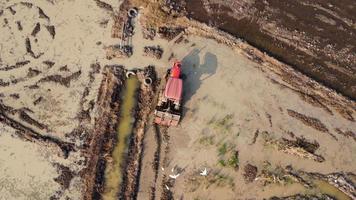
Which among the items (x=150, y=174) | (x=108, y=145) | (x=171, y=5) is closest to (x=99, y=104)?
(x=108, y=145)

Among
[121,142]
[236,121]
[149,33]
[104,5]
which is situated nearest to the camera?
[121,142]

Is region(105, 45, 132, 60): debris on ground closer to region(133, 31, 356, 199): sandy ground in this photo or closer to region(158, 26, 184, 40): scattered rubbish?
region(158, 26, 184, 40): scattered rubbish

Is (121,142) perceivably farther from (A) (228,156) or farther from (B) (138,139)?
(A) (228,156)

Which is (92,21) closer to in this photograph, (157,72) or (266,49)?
(157,72)

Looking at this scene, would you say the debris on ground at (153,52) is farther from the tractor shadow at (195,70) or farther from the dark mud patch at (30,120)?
the dark mud patch at (30,120)

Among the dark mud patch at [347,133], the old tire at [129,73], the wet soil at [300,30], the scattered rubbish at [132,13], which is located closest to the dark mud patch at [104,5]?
the scattered rubbish at [132,13]

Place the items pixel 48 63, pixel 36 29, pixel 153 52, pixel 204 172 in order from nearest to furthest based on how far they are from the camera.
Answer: pixel 204 172 < pixel 48 63 < pixel 153 52 < pixel 36 29

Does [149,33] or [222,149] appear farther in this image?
[149,33]

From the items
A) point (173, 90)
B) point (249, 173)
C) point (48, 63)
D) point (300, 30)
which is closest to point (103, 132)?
point (173, 90)
